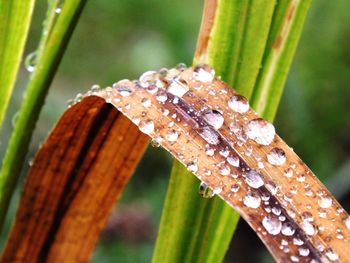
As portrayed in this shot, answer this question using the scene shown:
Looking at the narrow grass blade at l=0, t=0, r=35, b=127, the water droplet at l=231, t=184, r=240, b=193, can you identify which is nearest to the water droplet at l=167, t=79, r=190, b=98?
the water droplet at l=231, t=184, r=240, b=193

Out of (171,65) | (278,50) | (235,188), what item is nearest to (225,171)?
(235,188)

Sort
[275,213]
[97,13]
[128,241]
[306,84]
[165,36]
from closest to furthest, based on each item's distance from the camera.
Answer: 1. [275,213]
2. [128,241]
3. [306,84]
4. [165,36]
5. [97,13]

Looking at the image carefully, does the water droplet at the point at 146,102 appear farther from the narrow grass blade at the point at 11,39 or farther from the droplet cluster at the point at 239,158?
the narrow grass blade at the point at 11,39

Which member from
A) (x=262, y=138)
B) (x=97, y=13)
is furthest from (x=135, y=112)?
(x=97, y=13)

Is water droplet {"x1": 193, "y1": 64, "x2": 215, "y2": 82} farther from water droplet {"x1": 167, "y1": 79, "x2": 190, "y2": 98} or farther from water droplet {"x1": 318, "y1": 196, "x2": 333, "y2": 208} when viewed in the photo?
water droplet {"x1": 318, "y1": 196, "x2": 333, "y2": 208}

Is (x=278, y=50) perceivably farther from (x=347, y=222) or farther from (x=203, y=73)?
(x=347, y=222)

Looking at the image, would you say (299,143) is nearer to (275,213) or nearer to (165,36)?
(165,36)
